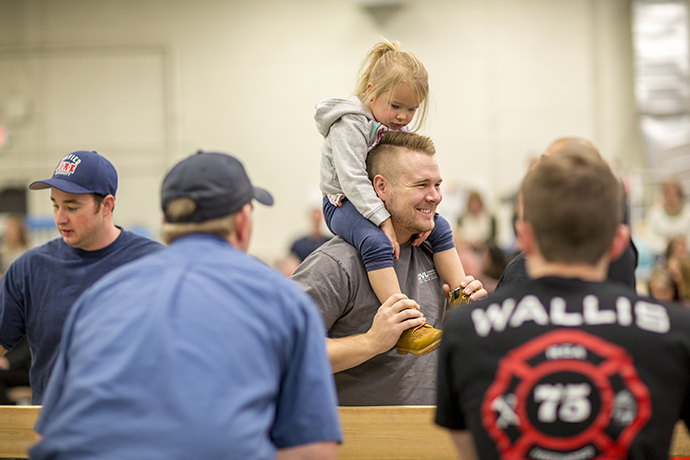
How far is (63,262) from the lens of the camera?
9.39ft

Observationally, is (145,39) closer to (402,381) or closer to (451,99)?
(451,99)

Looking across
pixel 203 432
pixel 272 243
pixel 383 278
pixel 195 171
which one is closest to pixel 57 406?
pixel 203 432

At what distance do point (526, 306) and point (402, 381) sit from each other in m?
1.27

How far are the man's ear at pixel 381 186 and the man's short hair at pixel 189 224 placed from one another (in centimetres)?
122

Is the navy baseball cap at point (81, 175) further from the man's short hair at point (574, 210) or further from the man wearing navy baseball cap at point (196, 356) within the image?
the man's short hair at point (574, 210)

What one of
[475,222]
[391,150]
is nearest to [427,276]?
[391,150]

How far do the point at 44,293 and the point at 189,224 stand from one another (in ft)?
5.42

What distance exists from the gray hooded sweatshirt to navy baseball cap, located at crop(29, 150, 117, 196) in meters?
1.01

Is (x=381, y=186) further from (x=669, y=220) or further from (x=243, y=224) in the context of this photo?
(x=669, y=220)

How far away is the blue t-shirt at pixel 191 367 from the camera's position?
122 centimetres

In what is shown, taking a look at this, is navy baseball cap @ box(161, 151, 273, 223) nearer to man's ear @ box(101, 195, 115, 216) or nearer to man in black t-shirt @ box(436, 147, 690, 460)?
man in black t-shirt @ box(436, 147, 690, 460)

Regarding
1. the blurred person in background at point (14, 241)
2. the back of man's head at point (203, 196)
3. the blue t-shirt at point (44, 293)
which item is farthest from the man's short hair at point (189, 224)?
the blurred person in background at point (14, 241)

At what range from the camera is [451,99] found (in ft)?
37.9

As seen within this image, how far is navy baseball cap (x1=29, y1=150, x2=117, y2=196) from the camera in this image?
2859 mm
